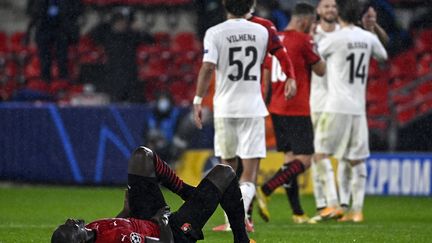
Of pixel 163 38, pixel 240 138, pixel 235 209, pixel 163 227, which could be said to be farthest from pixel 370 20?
pixel 163 38

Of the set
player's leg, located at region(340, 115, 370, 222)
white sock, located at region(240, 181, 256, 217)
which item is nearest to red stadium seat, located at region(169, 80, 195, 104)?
player's leg, located at region(340, 115, 370, 222)

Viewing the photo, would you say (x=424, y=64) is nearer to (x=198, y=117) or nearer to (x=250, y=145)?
(x=250, y=145)

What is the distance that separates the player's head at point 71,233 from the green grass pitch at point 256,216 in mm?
2735

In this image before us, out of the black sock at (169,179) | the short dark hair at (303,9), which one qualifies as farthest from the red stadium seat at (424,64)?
the black sock at (169,179)

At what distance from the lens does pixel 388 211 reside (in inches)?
525

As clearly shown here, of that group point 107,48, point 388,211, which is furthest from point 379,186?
point 107,48

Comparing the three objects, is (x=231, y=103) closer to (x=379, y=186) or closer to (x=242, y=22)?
(x=242, y=22)

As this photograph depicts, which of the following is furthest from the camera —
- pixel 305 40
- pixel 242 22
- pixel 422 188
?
pixel 422 188

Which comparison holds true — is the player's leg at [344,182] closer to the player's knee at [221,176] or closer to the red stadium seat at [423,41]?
the player's knee at [221,176]

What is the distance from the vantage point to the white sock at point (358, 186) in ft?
39.2

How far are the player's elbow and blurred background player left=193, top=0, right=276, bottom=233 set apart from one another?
1.58 metres

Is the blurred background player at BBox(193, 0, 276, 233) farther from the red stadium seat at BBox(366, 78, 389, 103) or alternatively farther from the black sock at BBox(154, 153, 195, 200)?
the red stadium seat at BBox(366, 78, 389, 103)

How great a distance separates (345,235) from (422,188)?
18.7 feet

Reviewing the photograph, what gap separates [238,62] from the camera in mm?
9883
